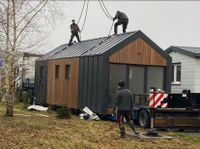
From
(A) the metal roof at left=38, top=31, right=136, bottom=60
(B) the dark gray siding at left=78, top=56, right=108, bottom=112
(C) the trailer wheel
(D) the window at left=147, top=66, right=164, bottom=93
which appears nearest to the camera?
(C) the trailer wheel

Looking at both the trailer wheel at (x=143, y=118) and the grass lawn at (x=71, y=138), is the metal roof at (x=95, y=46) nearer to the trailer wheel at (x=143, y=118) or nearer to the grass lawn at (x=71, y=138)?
the trailer wheel at (x=143, y=118)

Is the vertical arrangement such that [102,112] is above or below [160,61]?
below

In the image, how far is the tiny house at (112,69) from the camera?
68.1ft

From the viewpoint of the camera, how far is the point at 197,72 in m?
25.3

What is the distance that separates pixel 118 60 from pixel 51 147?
911 cm

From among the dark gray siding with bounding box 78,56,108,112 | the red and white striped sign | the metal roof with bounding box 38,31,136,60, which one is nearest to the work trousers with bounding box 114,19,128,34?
the metal roof with bounding box 38,31,136,60

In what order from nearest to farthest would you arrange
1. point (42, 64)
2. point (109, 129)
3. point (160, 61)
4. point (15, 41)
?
point (109, 129) → point (15, 41) → point (160, 61) → point (42, 64)

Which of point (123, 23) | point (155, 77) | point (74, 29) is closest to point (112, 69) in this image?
point (155, 77)

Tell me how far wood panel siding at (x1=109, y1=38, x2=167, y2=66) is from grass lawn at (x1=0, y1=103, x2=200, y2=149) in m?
4.03

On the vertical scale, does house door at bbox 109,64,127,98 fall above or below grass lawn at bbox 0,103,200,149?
above

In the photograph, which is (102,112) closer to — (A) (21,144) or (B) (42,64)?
(A) (21,144)

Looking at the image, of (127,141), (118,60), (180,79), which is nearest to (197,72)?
(180,79)

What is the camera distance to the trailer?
16.9 metres

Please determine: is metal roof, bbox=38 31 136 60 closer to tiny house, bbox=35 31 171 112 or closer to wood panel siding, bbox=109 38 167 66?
tiny house, bbox=35 31 171 112
